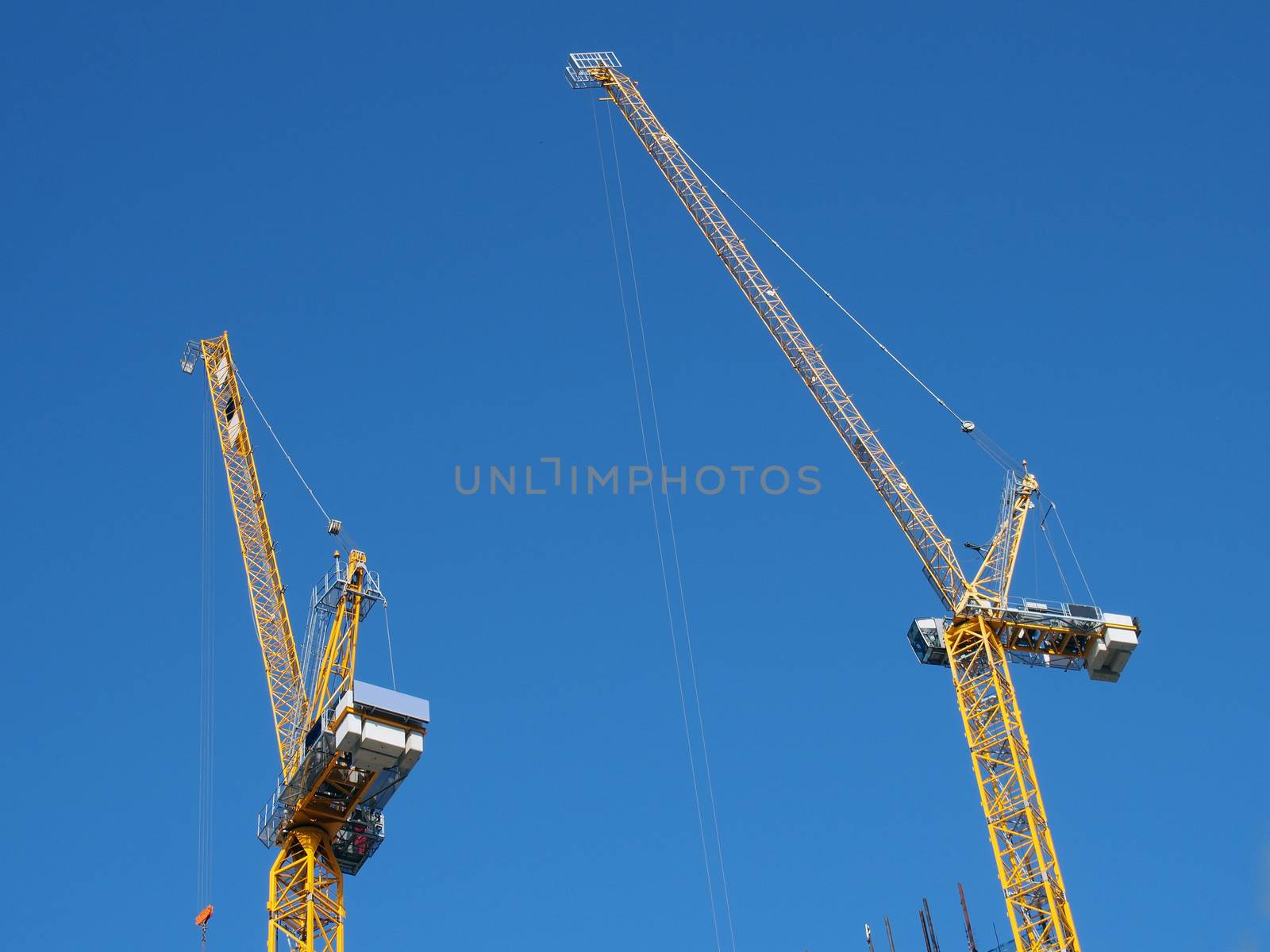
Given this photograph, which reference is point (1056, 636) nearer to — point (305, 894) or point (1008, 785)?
point (1008, 785)

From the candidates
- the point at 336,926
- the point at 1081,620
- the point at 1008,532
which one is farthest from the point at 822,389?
the point at 336,926

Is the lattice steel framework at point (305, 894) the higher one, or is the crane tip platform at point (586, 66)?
the crane tip platform at point (586, 66)

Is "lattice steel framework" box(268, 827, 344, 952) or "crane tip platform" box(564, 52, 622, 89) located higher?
"crane tip platform" box(564, 52, 622, 89)

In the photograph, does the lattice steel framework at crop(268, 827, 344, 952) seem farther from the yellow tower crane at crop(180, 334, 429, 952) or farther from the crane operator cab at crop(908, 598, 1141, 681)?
the crane operator cab at crop(908, 598, 1141, 681)

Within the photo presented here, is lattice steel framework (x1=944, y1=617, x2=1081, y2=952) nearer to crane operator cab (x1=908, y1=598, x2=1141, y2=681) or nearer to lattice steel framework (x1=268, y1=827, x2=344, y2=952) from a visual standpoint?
crane operator cab (x1=908, y1=598, x2=1141, y2=681)

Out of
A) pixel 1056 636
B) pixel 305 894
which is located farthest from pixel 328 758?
pixel 1056 636

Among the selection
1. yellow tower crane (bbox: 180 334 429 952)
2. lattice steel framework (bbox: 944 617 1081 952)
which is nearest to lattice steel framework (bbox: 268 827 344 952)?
yellow tower crane (bbox: 180 334 429 952)

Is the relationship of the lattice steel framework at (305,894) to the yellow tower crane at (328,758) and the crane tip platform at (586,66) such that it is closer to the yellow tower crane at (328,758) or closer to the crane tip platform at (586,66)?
the yellow tower crane at (328,758)

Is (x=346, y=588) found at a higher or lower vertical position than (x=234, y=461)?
lower

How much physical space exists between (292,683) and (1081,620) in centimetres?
3998

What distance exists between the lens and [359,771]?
3317 inches

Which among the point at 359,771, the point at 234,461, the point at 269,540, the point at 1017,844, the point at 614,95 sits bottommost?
the point at 1017,844

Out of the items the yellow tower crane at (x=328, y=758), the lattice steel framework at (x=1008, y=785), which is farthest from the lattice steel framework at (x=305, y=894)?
the lattice steel framework at (x=1008, y=785)

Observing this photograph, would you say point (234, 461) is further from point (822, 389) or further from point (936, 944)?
point (936, 944)
